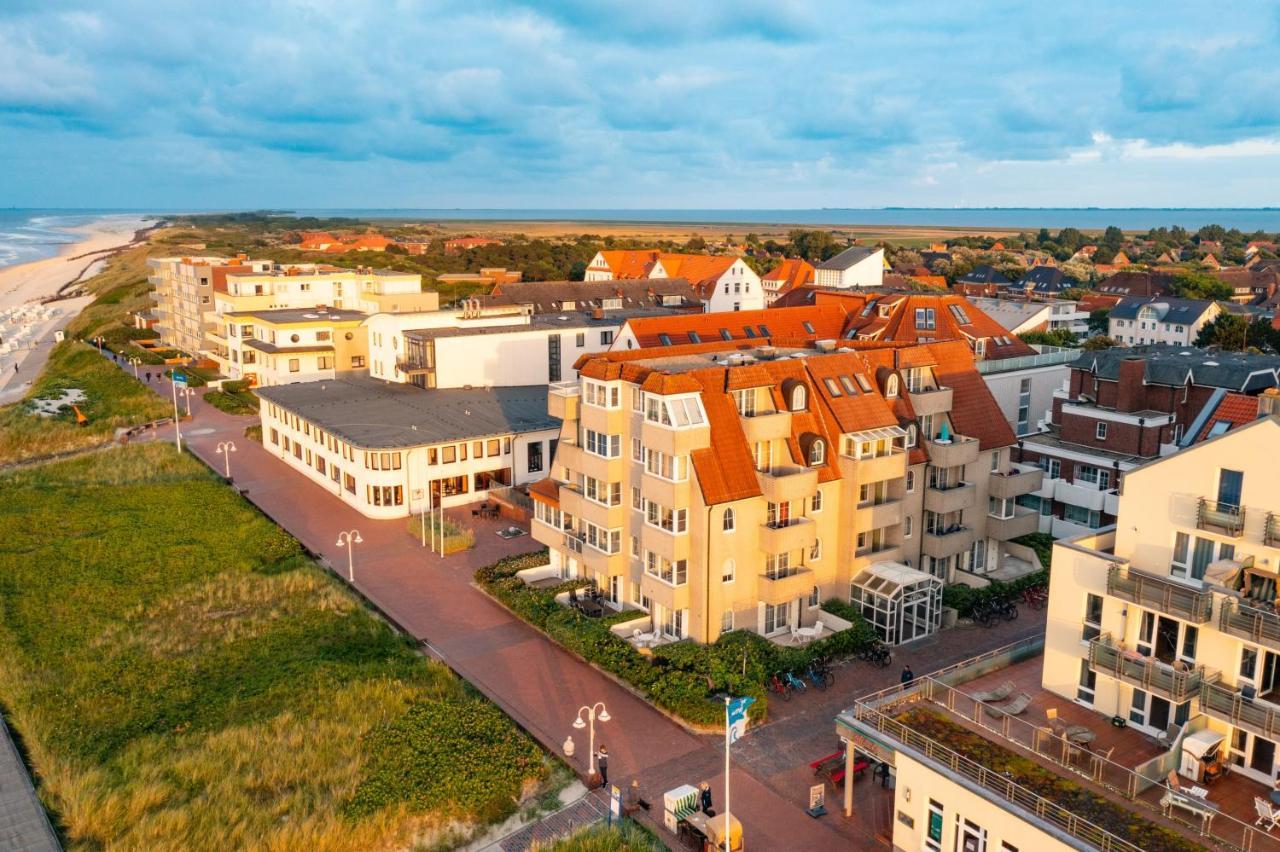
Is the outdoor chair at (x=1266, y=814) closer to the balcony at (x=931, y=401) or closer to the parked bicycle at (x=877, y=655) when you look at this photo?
the parked bicycle at (x=877, y=655)

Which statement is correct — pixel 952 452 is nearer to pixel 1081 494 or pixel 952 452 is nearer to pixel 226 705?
pixel 1081 494

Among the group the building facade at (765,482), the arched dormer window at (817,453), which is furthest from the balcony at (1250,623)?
the arched dormer window at (817,453)

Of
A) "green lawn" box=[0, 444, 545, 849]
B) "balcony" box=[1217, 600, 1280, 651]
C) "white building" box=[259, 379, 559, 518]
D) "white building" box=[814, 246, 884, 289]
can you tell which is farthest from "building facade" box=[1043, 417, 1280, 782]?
"white building" box=[814, 246, 884, 289]

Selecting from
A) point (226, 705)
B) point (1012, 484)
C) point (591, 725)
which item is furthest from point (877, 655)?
point (226, 705)

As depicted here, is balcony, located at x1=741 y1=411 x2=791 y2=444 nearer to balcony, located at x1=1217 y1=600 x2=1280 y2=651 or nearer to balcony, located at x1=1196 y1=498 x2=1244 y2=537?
balcony, located at x1=1196 y1=498 x2=1244 y2=537

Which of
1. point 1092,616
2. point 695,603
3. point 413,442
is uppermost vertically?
point 1092,616

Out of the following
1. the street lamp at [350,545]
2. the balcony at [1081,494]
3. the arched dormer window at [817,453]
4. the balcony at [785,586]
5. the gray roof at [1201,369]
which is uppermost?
the gray roof at [1201,369]
